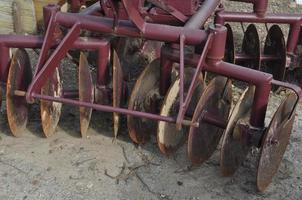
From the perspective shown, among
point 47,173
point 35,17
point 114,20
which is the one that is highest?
point 114,20

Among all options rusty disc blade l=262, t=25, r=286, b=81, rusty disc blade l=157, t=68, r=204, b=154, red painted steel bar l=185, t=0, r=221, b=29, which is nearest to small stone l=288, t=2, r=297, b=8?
rusty disc blade l=262, t=25, r=286, b=81

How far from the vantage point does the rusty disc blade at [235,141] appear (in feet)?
9.81

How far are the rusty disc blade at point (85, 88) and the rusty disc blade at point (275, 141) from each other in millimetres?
1179

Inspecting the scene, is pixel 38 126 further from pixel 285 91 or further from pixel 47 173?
pixel 285 91

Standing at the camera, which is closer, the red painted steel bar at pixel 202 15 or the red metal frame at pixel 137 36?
the red metal frame at pixel 137 36

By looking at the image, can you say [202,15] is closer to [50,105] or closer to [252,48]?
[252,48]

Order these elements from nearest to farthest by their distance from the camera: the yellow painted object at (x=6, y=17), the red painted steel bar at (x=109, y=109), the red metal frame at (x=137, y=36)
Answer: the red painted steel bar at (x=109, y=109) → the red metal frame at (x=137, y=36) → the yellow painted object at (x=6, y=17)

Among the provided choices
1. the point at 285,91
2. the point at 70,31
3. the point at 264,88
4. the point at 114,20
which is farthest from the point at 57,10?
the point at 285,91

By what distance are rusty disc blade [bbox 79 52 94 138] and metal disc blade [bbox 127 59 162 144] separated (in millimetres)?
282

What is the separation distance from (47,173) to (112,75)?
796 mm

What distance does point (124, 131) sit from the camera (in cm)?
361

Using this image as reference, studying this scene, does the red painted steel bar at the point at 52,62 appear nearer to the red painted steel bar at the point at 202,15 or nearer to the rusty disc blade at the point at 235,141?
the red painted steel bar at the point at 202,15

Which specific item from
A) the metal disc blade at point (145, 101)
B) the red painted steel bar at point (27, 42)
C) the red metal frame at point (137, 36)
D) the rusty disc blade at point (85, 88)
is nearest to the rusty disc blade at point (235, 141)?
the red metal frame at point (137, 36)

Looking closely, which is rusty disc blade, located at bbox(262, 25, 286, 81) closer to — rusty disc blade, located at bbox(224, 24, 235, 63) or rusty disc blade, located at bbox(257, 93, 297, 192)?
rusty disc blade, located at bbox(224, 24, 235, 63)
